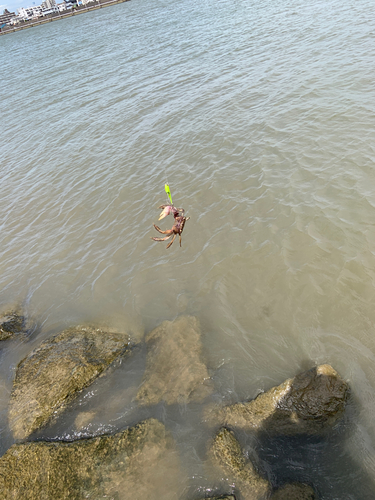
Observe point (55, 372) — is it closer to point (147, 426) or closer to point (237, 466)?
point (147, 426)

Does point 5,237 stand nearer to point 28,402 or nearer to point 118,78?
point 28,402

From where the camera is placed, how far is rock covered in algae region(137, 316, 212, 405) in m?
5.75

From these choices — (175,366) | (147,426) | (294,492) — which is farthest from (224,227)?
(294,492)

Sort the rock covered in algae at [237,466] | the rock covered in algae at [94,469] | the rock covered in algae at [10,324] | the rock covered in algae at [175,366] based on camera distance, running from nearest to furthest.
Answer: the rock covered in algae at [237,466] → the rock covered in algae at [94,469] → the rock covered in algae at [175,366] → the rock covered in algae at [10,324]

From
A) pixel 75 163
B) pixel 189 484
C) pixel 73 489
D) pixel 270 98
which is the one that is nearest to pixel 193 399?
pixel 189 484

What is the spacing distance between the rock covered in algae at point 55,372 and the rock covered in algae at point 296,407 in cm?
229

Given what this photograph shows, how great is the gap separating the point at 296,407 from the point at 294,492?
1.07 m

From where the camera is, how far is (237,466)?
15.3 ft

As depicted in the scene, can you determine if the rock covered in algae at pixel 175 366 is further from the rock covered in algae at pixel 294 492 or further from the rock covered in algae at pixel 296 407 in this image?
the rock covered in algae at pixel 294 492

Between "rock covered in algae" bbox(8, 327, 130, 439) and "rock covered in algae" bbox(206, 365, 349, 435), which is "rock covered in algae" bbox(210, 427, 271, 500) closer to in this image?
"rock covered in algae" bbox(206, 365, 349, 435)

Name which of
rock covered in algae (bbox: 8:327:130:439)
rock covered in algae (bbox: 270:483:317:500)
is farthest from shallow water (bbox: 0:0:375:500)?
rock covered in algae (bbox: 8:327:130:439)

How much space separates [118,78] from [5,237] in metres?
14.1

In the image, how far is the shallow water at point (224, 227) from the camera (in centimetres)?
558

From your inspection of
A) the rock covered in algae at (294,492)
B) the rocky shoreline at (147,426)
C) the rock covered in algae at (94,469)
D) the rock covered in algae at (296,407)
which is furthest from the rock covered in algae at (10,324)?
the rock covered in algae at (294,492)
